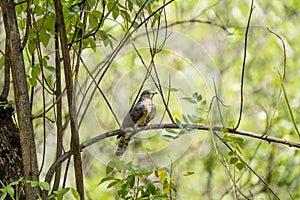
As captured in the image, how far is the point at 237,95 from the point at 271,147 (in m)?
0.90

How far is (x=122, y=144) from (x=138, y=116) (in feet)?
0.89

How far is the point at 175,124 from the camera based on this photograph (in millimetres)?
1456

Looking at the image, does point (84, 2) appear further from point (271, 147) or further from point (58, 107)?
point (271, 147)

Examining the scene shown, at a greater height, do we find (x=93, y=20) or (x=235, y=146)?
(x=93, y=20)

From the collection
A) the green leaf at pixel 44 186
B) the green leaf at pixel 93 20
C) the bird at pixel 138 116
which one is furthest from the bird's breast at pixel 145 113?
the green leaf at pixel 44 186

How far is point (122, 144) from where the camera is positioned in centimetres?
166

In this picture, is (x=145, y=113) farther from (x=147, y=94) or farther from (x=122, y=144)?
(x=122, y=144)

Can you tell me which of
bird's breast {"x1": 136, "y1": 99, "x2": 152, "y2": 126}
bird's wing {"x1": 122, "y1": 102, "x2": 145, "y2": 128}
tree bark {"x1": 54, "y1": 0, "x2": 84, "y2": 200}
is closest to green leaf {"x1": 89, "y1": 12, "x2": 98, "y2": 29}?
tree bark {"x1": 54, "y1": 0, "x2": 84, "y2": 200}

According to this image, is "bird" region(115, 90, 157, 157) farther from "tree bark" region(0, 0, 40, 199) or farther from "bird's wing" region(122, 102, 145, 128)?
"tree bark" region(0, 0, 40, 199)

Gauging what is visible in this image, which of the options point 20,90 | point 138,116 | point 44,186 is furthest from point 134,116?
point 44,186

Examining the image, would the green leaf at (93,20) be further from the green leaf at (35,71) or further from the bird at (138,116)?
the bird at (138,116)

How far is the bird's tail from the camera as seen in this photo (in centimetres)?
165

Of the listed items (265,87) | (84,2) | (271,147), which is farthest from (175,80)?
(265,87)

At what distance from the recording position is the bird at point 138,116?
5.46 ft
